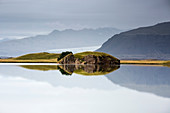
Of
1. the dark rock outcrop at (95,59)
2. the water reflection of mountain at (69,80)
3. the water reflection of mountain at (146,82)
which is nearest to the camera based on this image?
the water reflection of mountain at (146,82)

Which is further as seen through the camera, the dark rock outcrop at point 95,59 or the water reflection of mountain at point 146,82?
the dark rock outcrop at point 95,59

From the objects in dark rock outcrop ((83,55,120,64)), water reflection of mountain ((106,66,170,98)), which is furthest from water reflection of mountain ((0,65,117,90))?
dark rock outcrop ((83,55,120,64))

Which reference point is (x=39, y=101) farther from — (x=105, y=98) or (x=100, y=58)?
(x=100, y=58)

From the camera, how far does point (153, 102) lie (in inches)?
603

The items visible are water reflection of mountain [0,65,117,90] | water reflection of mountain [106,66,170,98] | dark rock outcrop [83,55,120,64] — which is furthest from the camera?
dark rock outcrop [83,55,120,64]

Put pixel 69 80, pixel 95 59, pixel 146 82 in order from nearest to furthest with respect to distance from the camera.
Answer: pixel 69 80
pixel 146 82
pixel 95 59

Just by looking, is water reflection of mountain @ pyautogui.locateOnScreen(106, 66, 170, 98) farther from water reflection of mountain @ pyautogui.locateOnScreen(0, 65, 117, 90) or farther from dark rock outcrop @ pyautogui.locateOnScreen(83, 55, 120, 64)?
dark rock outcrop @ pyautogui.locateOnScreen(83, 55, 120, 64)

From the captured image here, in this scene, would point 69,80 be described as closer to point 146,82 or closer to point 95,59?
point 146,82

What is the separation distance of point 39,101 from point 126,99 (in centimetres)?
472

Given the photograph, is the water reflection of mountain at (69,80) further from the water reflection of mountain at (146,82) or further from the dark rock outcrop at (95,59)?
the dark rock outcrop at (95,59)

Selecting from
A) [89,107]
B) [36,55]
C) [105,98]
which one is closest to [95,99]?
[105,98]

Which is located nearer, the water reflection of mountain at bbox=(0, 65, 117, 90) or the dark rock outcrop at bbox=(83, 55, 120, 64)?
the water reflection of mountain at bbox=(0, 65, 117, 90)

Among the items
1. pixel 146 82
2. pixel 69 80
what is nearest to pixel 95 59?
pixel 146 82

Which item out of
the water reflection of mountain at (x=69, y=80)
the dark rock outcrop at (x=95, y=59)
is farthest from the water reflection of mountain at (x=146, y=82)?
the dark rock outcrop at (x=95, y=59)
